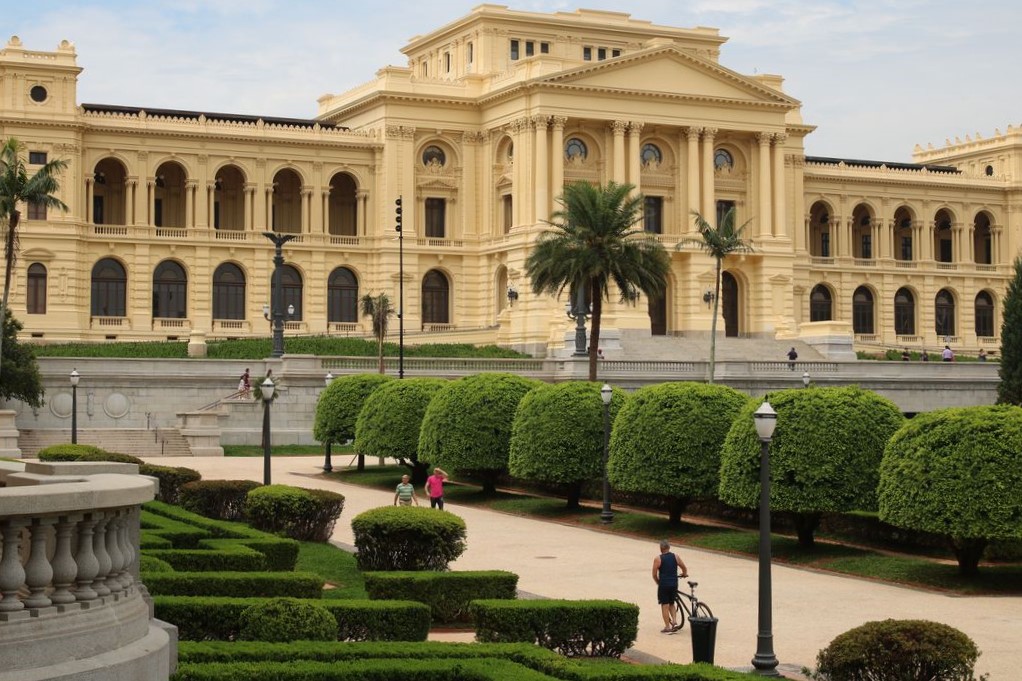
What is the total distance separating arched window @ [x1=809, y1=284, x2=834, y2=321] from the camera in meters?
103

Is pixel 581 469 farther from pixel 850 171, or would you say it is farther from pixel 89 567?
pixel 850 171

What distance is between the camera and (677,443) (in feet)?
128

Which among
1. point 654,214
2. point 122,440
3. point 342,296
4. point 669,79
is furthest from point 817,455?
point 342,296

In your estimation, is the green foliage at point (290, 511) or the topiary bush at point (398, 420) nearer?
the green foliage at point (290, 511)

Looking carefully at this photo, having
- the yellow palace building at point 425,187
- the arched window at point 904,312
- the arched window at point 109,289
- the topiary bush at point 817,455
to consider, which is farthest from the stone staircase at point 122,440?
the arched window at point 904,312

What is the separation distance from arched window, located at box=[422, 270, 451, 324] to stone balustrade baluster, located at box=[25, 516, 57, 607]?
3108 inches

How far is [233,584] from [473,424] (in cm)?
2673

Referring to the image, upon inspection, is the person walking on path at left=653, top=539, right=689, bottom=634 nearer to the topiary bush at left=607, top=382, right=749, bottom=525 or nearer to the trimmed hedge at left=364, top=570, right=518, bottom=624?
the trimmed hedge at left=364, top=570, right=518, bottom=624

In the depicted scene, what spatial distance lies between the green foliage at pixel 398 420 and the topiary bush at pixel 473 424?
2148mm

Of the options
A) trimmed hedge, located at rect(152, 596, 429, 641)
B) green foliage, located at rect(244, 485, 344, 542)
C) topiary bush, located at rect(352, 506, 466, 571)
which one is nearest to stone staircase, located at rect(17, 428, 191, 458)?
green foliage, located at rect(244, 485, 344, 542)

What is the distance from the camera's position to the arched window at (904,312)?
345 ft

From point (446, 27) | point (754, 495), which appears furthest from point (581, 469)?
point (446, 27)

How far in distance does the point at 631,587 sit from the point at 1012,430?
7.83 m

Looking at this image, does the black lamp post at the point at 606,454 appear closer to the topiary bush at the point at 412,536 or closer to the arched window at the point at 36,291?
the topiary bush at the point at 412,536
